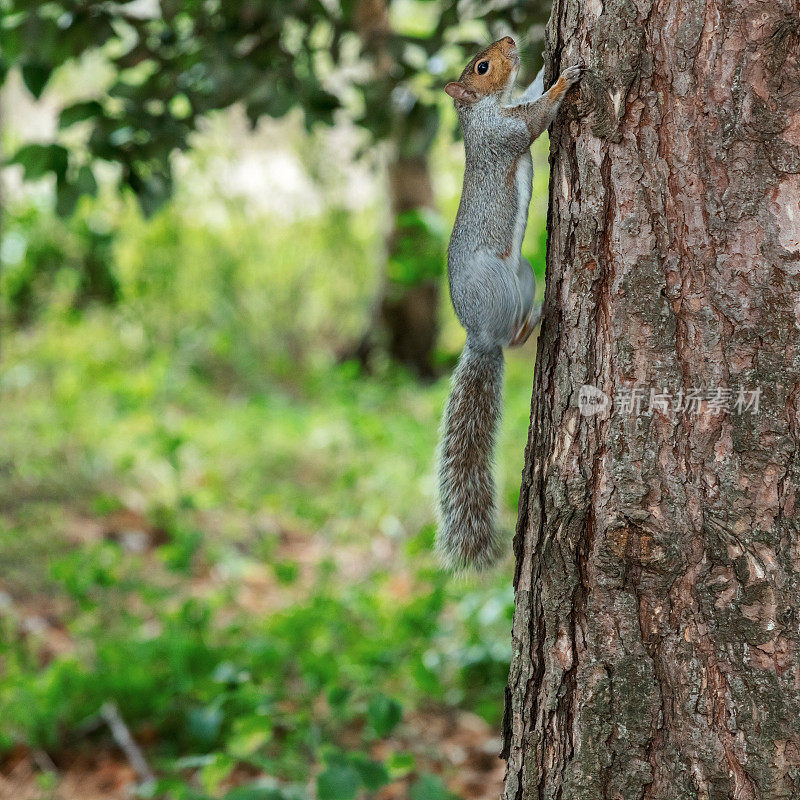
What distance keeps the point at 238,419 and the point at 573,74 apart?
10.7 ft

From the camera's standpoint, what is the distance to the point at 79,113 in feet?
5.41

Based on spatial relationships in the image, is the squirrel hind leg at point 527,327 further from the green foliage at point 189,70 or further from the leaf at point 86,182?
the leaf at point 86,182

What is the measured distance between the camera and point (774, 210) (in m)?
0.87

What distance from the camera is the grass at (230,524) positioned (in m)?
1.88

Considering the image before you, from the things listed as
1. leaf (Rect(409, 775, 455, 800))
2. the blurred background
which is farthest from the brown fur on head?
leaf (Rect(409, 775, 455, 800))

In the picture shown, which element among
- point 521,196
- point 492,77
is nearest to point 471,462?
point 521,196

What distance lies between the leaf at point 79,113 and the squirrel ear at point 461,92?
2.39ft

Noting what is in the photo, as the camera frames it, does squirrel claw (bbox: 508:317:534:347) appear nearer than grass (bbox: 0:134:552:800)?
Yes

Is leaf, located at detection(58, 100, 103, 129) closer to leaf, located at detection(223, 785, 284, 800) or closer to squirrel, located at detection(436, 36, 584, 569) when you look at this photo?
squirrel, located at detection(436, 36, 584, 569)

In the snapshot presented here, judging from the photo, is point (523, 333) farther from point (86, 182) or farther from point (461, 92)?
point (86, 182)

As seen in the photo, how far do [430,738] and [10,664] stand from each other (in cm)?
108

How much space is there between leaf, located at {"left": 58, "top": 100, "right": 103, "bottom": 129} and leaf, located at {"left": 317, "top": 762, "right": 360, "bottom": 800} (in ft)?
4.12

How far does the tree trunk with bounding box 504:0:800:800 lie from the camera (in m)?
0.87

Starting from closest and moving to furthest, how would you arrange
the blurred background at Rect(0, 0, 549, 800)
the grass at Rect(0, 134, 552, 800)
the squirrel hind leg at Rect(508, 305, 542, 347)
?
the squirrel hind leg at Rect(508, 305, 542, 347)
the blurred background at Rect(0, 0, 549, 800)
the grass at Rect(0, 134, 552, 800)
